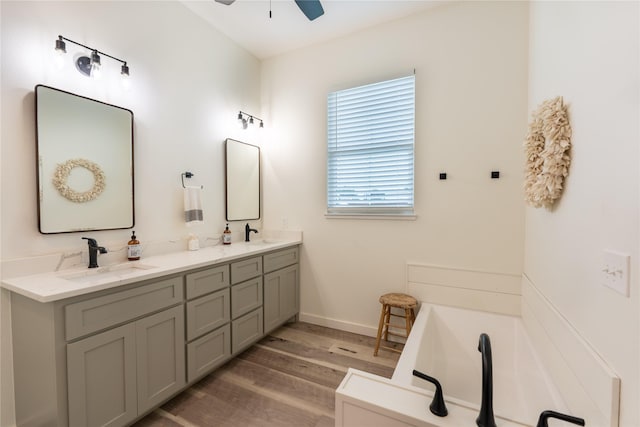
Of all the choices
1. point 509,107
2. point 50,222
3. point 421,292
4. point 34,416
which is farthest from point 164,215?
point 509,107

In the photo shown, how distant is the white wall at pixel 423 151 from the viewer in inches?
88.8

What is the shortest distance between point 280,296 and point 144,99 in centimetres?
214

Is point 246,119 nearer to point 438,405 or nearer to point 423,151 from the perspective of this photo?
point 423,151

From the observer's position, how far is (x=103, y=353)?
1.47 m

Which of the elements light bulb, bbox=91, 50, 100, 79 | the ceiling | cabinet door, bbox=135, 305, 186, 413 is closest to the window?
the ceiling

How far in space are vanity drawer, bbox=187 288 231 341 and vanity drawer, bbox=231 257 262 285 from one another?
14 cm

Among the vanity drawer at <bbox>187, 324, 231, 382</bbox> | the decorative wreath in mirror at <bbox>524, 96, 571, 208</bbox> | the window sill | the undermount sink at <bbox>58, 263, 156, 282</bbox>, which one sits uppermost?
the decorative wreath in mirror at <bbox>524, 96, 571, 208</bbox>

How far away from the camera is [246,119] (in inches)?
124

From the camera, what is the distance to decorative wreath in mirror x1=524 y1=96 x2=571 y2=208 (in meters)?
1.36

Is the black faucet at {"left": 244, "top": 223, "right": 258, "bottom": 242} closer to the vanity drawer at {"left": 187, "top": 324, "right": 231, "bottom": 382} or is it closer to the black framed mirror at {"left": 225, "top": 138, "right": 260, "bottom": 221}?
the black framed mirror at {"left": 225, "top": 138, "right": 260, "bottom": 221}

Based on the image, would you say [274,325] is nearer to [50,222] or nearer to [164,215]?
[164,215]

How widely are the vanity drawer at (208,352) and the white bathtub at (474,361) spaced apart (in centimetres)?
137

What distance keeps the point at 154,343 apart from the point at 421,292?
7.10ft

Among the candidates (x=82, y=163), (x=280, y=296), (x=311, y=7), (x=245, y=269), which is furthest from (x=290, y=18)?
(x=280, y=296)
